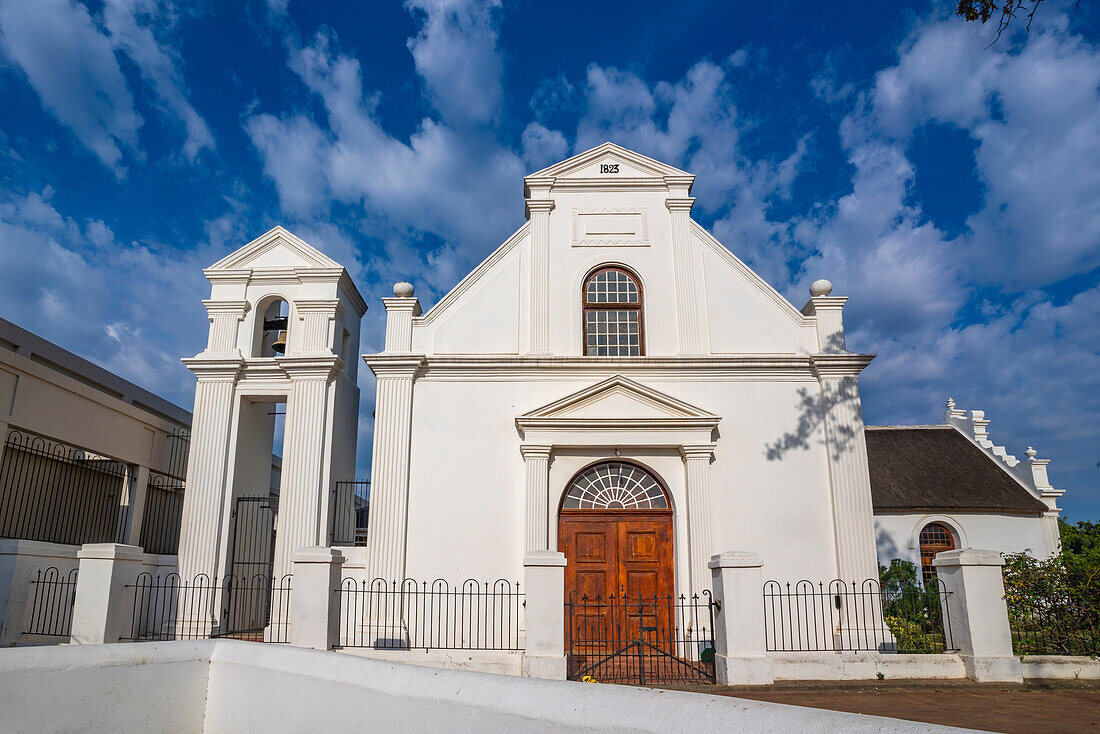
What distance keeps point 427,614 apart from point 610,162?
9.31 meters

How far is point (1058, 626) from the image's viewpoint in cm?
1059

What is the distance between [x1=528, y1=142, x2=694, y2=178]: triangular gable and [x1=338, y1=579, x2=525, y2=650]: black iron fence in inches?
315

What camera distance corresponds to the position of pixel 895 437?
1020 inches

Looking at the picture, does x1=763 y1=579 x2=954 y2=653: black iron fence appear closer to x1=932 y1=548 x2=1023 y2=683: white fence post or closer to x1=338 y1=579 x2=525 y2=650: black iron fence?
x1=932 y1=548 x2=1023 y2=683: white fence post

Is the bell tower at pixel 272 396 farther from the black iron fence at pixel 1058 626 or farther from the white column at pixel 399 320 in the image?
the black iron fence at pixel 1058 626

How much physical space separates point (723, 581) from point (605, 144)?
9198 mm

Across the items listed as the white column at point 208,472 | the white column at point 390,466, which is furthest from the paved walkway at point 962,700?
the white column at point 208,472

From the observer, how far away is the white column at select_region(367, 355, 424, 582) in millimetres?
12758

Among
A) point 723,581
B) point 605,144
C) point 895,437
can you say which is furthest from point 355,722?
point 895,437

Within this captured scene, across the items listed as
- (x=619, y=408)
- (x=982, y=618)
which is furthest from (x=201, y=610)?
(x=982, y=618)

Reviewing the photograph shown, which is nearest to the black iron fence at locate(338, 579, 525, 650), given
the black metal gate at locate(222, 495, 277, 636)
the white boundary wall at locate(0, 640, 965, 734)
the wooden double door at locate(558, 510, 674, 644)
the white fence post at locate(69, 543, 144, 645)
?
the wooden double door at locate(558, 510, 674, 644)

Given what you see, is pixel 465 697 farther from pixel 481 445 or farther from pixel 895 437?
pixel 895 437

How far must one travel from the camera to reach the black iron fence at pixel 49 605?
1134 centimetres

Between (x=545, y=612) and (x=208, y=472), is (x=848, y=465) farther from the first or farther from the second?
(x=208, y=472)
